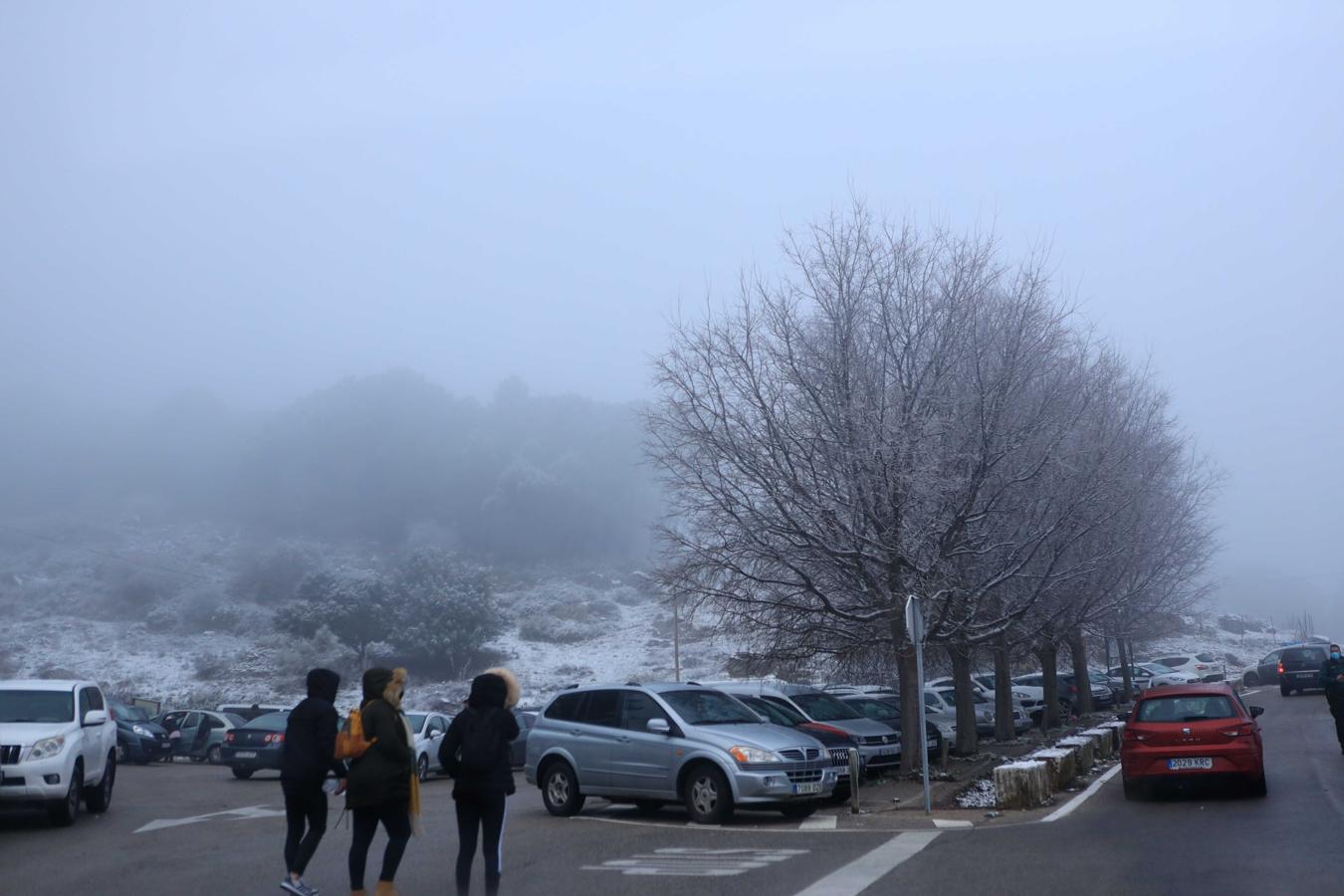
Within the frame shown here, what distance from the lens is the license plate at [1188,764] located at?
1430 cm

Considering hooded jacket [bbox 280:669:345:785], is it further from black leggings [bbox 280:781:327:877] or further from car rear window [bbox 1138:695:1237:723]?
car rear window [bbox 1138:695:1237:723]

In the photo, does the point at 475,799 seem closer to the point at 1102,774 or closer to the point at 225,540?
the point at 1102,774

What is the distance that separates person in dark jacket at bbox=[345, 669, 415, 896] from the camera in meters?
8.12

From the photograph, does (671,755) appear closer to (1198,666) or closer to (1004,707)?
(1004,707)

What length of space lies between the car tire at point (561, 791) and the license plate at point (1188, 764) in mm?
7195

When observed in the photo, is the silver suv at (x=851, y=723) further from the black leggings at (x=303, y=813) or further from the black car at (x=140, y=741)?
the black car at (x=140, y=741)

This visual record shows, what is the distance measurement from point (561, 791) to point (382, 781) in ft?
24.6

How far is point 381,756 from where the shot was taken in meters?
8.19

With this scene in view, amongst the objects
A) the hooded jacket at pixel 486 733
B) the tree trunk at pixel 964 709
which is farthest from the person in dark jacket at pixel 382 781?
the tree trunk at pixel 964 709

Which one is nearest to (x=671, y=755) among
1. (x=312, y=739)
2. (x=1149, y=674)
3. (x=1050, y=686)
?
(x=312, y=739)

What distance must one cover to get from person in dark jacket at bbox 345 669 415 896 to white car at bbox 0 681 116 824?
727 cm

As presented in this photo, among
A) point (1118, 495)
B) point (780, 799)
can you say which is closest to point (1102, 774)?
point (1118, 495)

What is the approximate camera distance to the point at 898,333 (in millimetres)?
19406

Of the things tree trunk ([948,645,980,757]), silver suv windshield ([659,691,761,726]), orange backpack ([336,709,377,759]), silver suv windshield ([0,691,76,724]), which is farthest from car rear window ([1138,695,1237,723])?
silver suv windshield ([0,691,76,724])
